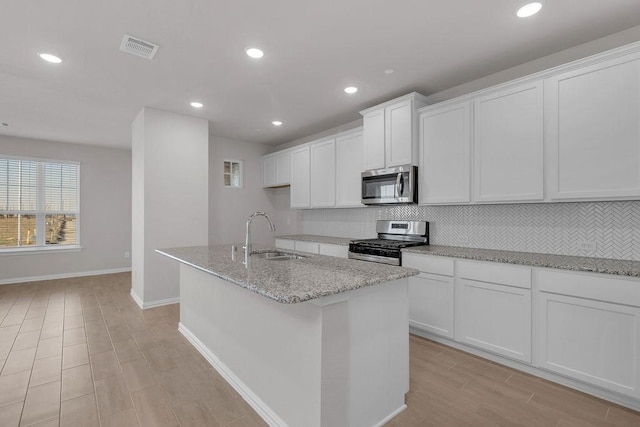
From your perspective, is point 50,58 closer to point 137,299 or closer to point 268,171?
point 137,299

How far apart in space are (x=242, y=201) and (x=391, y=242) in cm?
332

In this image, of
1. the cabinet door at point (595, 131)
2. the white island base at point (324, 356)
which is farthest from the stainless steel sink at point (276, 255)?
the cabinet door at point (595, 131)

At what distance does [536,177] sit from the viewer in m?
2.54

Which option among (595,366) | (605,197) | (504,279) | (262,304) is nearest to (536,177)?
(605,197)

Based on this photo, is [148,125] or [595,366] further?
[148,125]

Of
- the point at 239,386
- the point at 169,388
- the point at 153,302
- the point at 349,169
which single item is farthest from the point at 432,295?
the point at 153,302

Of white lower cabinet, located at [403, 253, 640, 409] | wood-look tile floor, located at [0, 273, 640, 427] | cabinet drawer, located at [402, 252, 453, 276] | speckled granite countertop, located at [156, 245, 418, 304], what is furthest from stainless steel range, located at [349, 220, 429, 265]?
speckled granite countertop, located at [156, 245, 418, 304]

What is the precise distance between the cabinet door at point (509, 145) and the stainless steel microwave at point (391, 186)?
65 centimetres

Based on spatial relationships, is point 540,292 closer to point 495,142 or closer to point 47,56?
point 495,142

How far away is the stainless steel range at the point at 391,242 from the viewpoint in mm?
3264

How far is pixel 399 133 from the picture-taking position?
346 centimetres

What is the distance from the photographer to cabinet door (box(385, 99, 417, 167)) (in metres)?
3.37

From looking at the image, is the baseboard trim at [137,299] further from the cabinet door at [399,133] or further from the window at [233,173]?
the cabinet door at [399,133]

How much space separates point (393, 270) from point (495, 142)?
5.87ft
